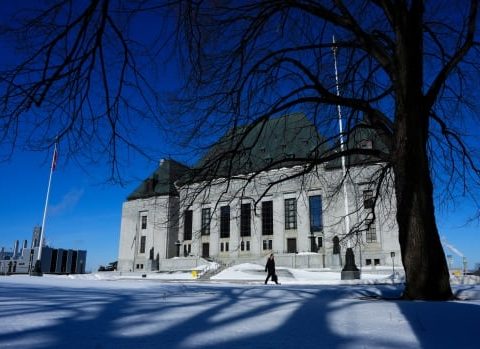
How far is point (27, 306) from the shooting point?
17.9ft

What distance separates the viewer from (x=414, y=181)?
827 cm

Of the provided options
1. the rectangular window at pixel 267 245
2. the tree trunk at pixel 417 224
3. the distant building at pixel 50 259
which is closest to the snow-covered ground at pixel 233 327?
the tree trunk at pixel 417 224

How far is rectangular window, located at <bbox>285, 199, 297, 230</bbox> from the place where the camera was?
52.7 m

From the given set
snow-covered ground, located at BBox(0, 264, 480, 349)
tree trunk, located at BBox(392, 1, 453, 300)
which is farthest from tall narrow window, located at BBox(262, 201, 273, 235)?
snow-covered ground, located at BBox(0, 264, 480, 349)

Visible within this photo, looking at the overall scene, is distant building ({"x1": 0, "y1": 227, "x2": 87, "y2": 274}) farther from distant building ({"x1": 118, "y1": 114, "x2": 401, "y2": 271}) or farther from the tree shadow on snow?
the tree shadow on snow

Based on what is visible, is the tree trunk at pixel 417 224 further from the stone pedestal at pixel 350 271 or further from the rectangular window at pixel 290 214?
the rectangular window at pixel 290 214

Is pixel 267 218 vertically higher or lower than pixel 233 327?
higher

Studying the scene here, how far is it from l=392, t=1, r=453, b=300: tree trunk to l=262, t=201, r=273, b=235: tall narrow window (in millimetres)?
46437

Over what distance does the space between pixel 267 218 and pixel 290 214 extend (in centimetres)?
354

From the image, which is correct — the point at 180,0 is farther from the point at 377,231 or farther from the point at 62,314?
the point at 377,231

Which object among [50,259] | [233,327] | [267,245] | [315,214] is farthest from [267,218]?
[50,259]

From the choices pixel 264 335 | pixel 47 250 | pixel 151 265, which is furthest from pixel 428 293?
pixel 47 250

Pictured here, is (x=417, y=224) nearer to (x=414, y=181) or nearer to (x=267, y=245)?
(x=414, y=181)

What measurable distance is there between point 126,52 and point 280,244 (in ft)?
155
